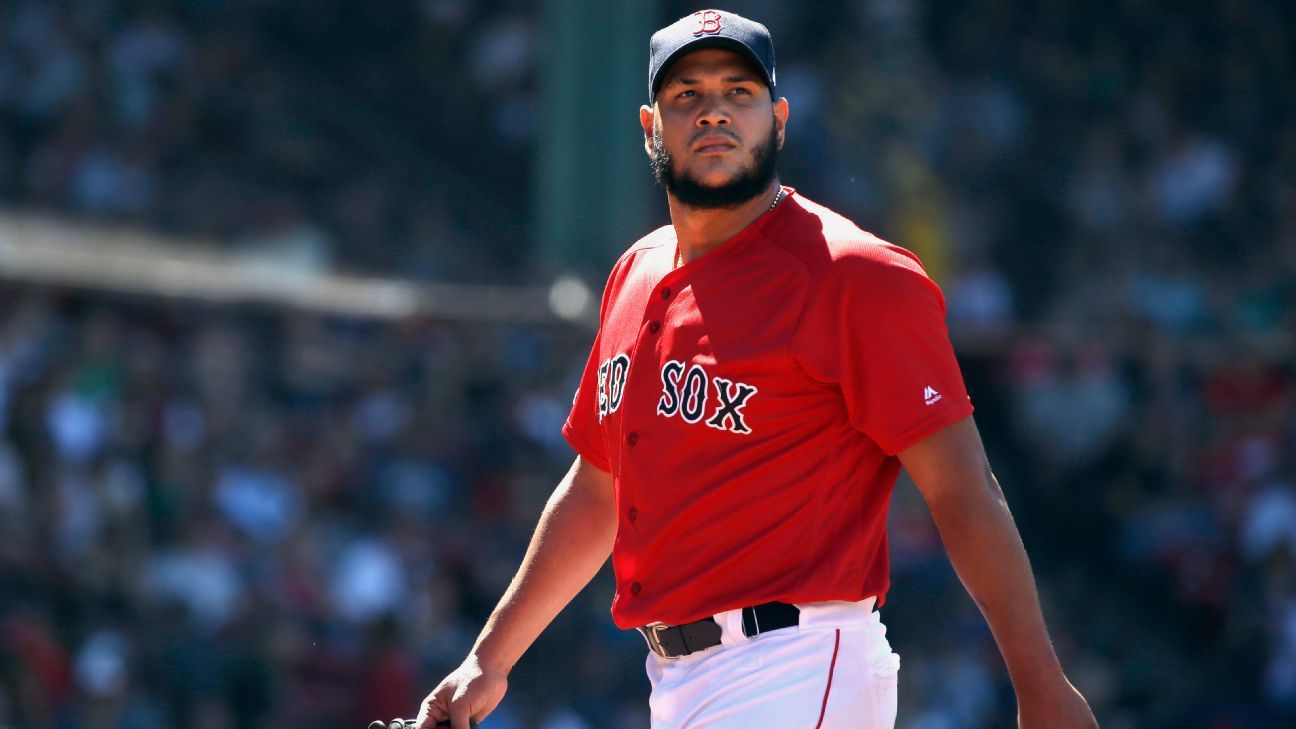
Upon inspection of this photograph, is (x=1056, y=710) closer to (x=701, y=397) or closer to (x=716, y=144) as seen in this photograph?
(x=701, y=397)

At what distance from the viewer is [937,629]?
10.3 metres

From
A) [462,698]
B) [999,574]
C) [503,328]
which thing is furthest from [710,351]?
[503,328]

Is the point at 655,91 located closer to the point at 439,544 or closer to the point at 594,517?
the point at 594,517

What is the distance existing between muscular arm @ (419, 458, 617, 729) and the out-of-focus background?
5846 mm

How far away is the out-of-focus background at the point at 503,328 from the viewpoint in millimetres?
9688

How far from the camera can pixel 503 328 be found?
11.4 meters

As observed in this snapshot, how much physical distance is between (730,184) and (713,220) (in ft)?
0.30

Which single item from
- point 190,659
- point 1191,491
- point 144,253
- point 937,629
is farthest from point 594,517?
point 144,253

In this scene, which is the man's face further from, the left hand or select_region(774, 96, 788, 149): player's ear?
the left hand

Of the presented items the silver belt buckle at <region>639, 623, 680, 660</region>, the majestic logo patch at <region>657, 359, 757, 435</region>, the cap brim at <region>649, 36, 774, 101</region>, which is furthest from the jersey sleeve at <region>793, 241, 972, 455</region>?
the silver belt buckle at <region>639, 623, 680, 660</region>

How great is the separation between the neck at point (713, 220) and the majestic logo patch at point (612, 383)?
0.21 metres

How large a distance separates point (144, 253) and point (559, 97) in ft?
9.70

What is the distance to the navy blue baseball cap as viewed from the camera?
297 cm

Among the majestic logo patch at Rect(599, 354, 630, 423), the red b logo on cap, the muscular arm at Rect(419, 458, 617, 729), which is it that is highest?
the red b logo on cap
